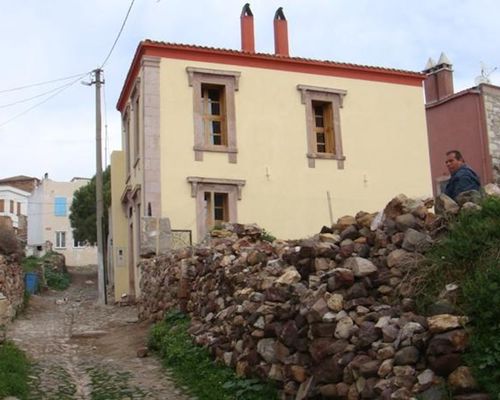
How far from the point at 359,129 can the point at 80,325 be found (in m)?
9.80

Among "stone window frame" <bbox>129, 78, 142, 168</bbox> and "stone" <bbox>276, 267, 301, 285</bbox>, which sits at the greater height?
"stone window frame" <bbox>129, 78, 142, 168</bbox>

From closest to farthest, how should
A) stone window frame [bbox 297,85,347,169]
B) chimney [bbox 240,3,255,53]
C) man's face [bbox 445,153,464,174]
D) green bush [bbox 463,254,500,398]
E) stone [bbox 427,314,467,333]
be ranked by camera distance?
green bush [bbox 463,254,500,398]
stone [bbox 427,314,467,333]
man's face [bbox 445,153,464,174]
stone window frame [bbox 297,85,347,169]
chimney [bbox 240,3,255,53]

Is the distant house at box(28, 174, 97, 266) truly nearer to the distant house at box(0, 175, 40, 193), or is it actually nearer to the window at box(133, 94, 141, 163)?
the distant house at box(0, 175, 40, 193)

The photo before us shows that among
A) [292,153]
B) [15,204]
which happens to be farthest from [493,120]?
[15,204]

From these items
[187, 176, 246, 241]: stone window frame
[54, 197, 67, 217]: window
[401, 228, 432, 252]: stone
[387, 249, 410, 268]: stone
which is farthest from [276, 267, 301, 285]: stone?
[54, 197, 67, 217]: window

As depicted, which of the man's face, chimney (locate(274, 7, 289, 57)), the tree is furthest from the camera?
the tree

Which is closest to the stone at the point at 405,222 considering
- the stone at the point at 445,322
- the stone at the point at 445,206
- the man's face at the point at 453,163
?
the stone at the point at 445,206

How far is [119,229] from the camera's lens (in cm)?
2123

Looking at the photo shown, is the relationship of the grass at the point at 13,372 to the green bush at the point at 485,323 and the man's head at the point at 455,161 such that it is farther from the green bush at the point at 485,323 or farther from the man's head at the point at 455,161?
the man's head at the point at 455,161

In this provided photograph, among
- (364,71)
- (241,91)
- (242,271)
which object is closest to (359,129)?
(364,71)

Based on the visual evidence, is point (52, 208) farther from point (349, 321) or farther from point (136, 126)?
point (349, 321)

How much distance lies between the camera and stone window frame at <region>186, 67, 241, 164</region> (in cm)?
1750

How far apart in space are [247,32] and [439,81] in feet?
26.3

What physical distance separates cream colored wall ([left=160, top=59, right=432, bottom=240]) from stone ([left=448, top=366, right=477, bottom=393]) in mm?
12645
